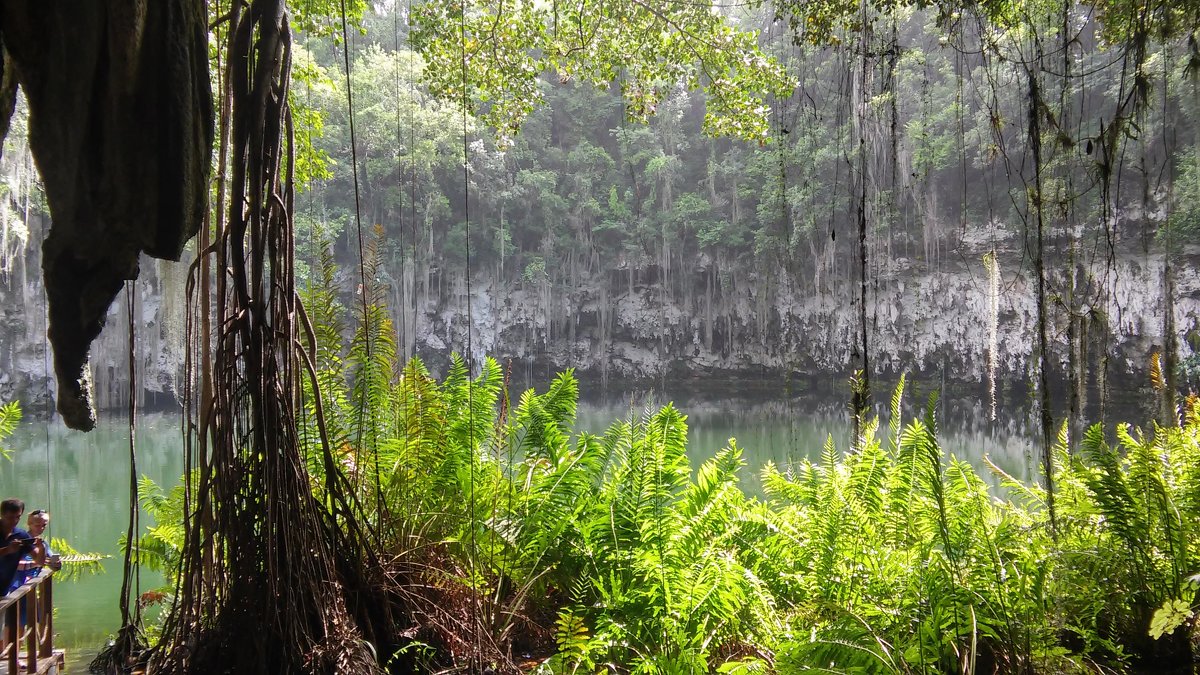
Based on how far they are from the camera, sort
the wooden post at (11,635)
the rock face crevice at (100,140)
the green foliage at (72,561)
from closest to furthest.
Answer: the rock face crevice at (100,140)
the wooden post at (11,635)
the green foliage at (72,561)

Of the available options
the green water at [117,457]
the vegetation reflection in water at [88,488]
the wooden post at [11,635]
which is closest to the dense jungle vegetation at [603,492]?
the wooden post at [11,635]

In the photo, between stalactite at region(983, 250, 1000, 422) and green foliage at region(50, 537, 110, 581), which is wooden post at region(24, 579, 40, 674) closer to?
green foliage at region(50, 537, 110, 581)

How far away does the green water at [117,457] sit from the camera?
6.58 meters

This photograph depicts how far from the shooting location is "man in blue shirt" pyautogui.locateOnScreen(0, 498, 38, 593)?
3.36 metres

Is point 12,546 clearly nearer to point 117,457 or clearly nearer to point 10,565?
point 10,565

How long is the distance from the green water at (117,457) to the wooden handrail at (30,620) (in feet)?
1.45

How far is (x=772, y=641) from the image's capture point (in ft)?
8.27

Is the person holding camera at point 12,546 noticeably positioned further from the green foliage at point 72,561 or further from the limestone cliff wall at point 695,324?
the limestone cliff wall at point 695,324

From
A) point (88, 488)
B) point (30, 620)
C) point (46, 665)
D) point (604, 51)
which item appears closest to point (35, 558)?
point (30, 620)

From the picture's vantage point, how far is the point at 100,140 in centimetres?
162

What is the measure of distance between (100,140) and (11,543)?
2.74 meters

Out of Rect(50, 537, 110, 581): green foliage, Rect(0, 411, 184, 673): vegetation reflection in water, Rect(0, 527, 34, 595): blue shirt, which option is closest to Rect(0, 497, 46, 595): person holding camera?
Rect(0, 527, 34, 595): blue shirt

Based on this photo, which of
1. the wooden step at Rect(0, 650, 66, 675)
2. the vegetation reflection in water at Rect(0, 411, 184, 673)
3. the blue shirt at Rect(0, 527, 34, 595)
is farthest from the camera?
the vegetation reflection in water at Rect(0, 411, 184, 673)

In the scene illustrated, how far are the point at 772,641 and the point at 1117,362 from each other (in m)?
17.5
